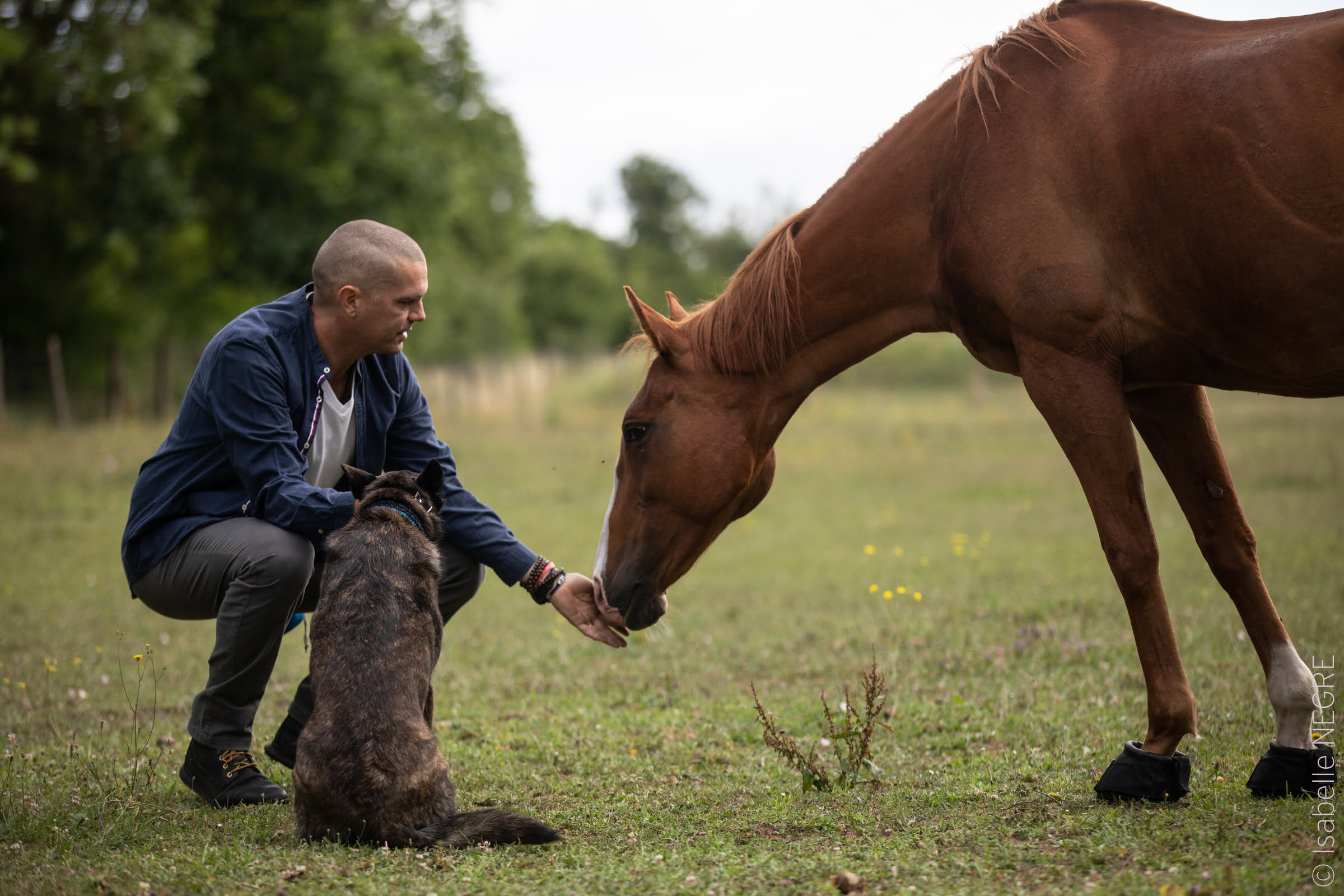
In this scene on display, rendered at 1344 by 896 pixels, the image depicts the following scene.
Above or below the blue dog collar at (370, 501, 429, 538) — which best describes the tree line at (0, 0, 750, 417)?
above

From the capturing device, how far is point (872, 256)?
154 inches

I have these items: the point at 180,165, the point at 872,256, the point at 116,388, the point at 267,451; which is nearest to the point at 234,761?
the point at 267,451

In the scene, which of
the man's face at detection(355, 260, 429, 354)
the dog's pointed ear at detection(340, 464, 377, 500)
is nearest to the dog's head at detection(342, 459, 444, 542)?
the dog's pointed ear at detection(340, 464, 377, 500)

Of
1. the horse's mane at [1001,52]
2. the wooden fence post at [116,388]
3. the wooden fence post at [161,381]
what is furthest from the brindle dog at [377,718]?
the wooden fence post at [161,381]

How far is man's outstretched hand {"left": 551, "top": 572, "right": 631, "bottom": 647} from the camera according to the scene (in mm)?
4246

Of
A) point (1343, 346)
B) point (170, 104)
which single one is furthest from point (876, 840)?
point (170, 104)

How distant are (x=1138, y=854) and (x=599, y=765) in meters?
2.38

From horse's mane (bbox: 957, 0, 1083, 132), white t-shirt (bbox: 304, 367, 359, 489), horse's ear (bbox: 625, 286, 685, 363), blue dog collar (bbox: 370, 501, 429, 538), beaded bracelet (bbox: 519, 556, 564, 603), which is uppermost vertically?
horse's mane (bbox: 957, 0, 1083, 132)

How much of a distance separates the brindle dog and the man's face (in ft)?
2.65

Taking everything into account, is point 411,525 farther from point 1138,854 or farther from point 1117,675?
point 1117,675

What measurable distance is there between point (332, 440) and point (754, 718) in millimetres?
2694

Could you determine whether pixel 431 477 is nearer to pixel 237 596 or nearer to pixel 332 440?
pixel 332 440

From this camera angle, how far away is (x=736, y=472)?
13.3ft

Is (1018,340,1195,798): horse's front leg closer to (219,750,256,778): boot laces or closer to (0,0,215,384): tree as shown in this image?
(219,750,256,778): boot laces
